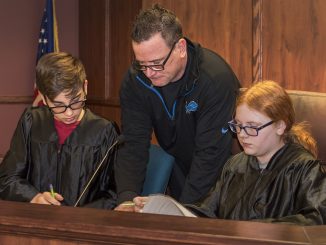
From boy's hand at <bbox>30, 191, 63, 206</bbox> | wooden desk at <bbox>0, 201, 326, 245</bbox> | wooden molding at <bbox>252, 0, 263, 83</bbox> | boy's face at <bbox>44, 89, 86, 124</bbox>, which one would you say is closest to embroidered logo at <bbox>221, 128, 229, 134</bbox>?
boy's face at <bbox>44, 89, 86, 124</bbox>

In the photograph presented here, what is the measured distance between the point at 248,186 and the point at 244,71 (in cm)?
182

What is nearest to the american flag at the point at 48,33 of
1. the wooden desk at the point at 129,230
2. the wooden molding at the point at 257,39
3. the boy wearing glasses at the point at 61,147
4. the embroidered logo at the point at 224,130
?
the wooden molding at the point at 257,39

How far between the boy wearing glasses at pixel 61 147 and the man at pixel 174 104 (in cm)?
10

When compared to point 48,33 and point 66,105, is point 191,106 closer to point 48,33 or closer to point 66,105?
point 66,105

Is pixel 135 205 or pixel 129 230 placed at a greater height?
pixel 129 230

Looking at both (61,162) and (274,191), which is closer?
(274,191)

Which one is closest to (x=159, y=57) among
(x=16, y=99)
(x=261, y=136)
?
(x=261, y=136)

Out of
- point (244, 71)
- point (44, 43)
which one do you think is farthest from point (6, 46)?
point (244, 71)

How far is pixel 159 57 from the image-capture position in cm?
231

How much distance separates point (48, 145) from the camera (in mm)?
2557

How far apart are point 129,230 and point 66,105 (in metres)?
1.38

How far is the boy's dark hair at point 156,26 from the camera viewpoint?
2.33 metres

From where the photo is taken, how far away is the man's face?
91.0 inches

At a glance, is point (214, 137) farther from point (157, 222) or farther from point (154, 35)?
point (157, 222)
